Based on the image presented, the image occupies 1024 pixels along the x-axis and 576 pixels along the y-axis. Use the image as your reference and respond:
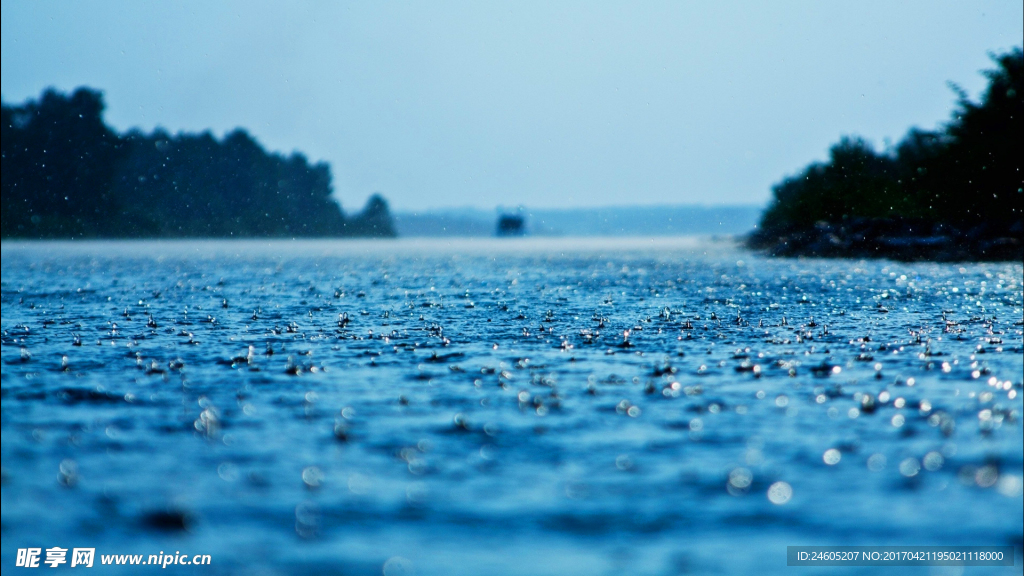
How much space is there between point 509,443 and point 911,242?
65762 millimetres

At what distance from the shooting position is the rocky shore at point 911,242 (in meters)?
63.5

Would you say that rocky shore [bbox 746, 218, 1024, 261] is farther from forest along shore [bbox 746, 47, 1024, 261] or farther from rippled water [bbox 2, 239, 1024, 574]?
rippled water [bbox 2, 239, 1024, 574]

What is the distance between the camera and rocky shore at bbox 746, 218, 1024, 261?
6350 cm

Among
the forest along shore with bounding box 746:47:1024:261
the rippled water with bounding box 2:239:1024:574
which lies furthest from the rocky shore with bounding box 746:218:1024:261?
the rippled water with bounding box 2:239:1024:574

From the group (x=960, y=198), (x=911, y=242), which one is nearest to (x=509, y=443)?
(x=911, y=242)

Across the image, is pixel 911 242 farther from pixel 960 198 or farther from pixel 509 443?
pixel 509 443

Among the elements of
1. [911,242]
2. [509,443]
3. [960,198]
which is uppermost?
[960,198]

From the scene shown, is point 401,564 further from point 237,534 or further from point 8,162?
point 8,162

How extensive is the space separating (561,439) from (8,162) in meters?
189

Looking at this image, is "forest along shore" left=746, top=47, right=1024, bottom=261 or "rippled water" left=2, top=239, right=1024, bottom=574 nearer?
"rippled water" left=2, top=239, right=1024, bottom=574

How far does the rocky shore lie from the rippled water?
46.3 meters

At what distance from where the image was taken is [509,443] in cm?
1043

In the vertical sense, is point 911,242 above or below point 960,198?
below

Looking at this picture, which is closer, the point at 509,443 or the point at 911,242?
the point at 509,443
